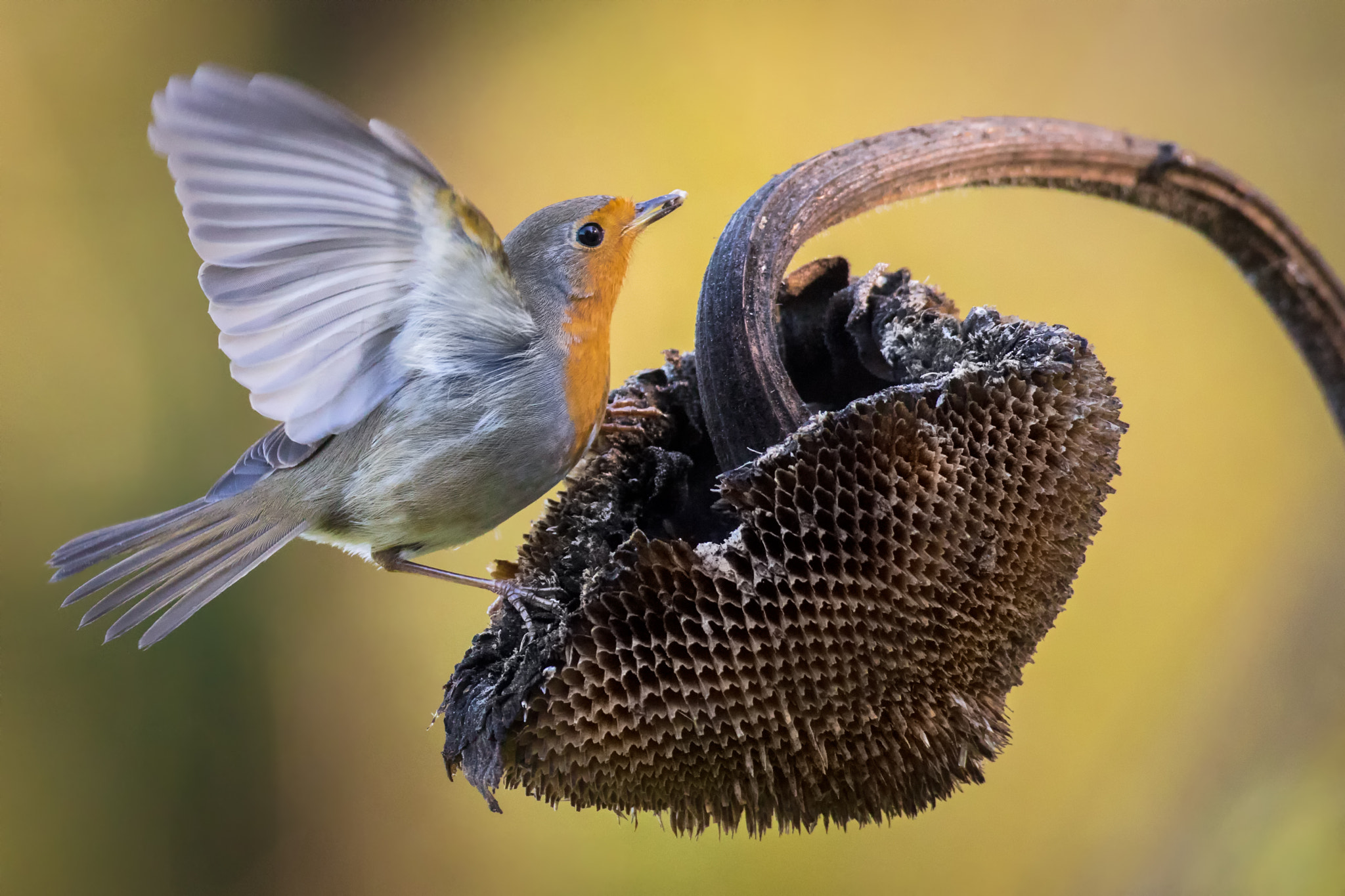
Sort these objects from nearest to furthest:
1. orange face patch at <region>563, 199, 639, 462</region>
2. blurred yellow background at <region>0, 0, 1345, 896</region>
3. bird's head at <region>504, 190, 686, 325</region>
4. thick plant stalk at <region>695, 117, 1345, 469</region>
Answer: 1. thick plant stalk at <region>695, 117, 1345, 469</region>
2. orange face patch at <region>563, 199, 639, 462</region>
3. bird's head at <region>504, 190, 686, 325</region>
4. blurred yellow background at <region>0, 0, 1345, 896</region>

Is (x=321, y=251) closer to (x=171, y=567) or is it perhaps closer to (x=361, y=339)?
(x=361, y=339)

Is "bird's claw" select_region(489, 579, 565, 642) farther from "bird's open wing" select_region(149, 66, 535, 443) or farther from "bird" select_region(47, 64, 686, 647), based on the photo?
"bird's open wing" select_region(149, 66, 535, 443)

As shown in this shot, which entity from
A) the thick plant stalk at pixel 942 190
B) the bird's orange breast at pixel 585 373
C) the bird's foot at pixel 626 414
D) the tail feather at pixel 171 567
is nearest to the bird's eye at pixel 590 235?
the bird's orange breast at pixel 585 373

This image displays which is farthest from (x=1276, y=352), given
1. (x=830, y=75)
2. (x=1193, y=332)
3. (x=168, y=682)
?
(x=168, y=682)

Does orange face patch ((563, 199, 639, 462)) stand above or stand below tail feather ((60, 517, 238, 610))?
above

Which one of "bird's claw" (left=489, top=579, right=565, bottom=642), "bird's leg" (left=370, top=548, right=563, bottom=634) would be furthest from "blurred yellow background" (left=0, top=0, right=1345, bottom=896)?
"bird's claw" (left=489, top=579, right=565, bottom=642)
